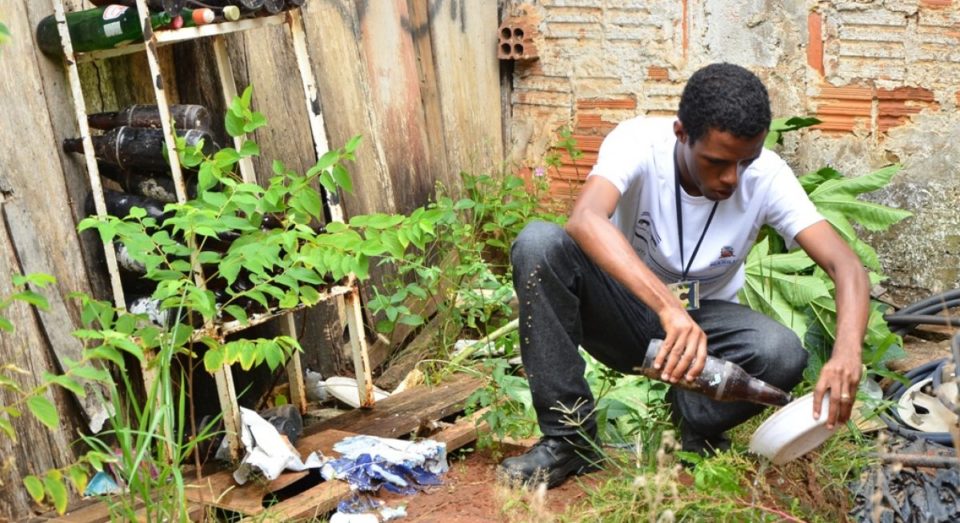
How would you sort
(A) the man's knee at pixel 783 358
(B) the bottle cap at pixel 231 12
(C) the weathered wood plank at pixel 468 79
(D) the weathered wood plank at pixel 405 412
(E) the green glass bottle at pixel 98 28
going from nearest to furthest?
(A) the man's knee at pixel 783 358, (E) the green glass bottle at pixel 98 28, (B) the bottle cap at pixel 231 12, (D) the weathered wood plank at pixel 405 412, (C) the weathered wood plank at pixel 468 79

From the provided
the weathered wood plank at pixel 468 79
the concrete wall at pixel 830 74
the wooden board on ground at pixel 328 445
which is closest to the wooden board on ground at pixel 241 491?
the wooden board on ground at pixel 328 445

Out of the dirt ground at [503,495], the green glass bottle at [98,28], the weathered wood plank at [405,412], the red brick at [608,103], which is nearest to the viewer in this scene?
the dirt ground at [503,495]

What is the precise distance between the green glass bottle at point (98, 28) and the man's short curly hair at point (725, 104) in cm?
171

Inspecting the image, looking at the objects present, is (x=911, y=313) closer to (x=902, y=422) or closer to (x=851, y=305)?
(x=902, y=422)

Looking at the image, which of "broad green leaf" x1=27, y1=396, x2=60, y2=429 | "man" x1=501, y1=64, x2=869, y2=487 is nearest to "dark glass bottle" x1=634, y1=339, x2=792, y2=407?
"man" x1=501, y1=64, x2=869, y2=487

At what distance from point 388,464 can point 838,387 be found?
151cm

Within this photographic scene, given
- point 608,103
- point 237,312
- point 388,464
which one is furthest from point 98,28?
point 608,103

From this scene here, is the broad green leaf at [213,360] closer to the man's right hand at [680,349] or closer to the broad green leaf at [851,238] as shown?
the man's right hand at [680,349]

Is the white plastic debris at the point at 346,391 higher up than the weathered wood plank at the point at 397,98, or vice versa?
the weathered wood plank at the point at 397,98

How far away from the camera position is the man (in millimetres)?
3428

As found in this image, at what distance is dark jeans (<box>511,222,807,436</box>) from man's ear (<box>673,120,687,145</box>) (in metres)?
0.45

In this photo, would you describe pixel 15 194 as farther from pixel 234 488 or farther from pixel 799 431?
pixel 799 431

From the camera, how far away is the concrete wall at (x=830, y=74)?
5.14 metres

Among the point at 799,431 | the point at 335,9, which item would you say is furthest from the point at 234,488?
the point at 335,9
